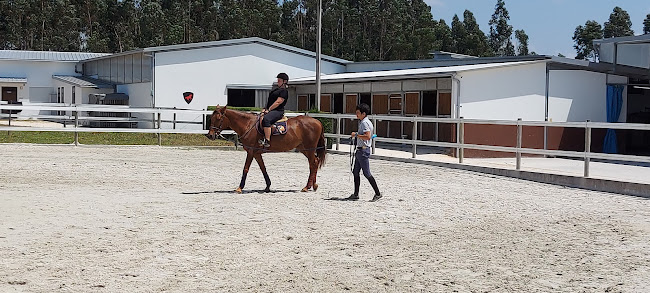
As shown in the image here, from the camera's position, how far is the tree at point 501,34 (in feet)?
262

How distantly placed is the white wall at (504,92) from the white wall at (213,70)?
1305 centimetres

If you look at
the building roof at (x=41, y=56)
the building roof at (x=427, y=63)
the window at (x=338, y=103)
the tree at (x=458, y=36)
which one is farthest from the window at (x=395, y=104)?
the tree at (x=458, y=36)

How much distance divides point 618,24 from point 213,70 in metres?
58.0

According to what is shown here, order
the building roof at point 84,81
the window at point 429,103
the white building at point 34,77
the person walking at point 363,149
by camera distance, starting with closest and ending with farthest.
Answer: the person walking at point 363,149 → the window at point 429,103 → the building roof at point 84,81 → the white building at point 34,77

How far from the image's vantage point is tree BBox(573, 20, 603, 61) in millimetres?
73625

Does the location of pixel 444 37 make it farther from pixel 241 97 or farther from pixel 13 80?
pixel 241 97

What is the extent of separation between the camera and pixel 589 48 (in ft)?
241

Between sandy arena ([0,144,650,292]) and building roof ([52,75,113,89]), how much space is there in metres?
25.7

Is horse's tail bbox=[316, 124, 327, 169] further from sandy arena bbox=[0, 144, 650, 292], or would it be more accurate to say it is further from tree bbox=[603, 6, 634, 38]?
tree bbox=[603, 6, 634, 38]

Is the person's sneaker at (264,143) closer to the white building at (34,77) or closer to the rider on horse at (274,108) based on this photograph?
the rider on horse at (274,108)

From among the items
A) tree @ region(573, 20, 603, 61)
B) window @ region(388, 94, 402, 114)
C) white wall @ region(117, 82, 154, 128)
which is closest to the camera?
window @ region(388, 94, 402, 114)

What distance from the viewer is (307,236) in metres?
8.52

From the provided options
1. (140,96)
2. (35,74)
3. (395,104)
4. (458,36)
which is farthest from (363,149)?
(458,36)

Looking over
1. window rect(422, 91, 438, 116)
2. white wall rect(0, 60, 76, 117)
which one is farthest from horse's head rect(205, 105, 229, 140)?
white wall rect(0, 60, 76, 117)
